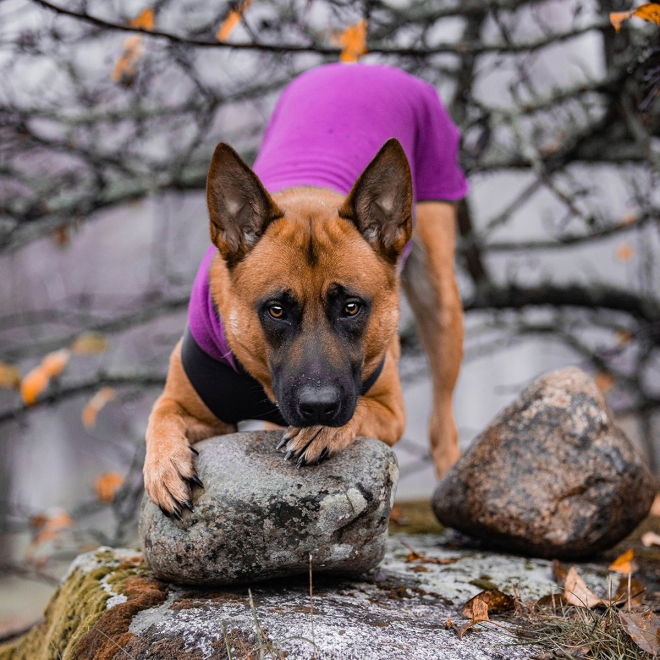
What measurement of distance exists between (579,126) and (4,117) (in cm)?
419

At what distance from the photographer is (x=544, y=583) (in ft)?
10.2

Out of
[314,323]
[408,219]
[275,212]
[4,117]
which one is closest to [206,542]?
[314,323]

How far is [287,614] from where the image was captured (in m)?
2.41

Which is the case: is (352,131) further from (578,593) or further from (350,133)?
(578,593)

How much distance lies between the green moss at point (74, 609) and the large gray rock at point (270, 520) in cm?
26

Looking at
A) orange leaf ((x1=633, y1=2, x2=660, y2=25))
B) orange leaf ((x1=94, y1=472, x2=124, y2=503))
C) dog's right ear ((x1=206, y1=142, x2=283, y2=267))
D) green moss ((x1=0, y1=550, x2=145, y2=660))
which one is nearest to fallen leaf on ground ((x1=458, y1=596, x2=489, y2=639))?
green moss ((x1=0, y1=550, x2=145, y2=660))

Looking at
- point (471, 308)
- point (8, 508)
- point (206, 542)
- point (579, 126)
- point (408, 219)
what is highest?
point (579, 126)

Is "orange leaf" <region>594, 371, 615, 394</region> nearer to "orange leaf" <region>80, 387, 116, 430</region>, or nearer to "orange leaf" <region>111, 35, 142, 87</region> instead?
"orange leaf" <region>80, 387, 116, 430</region>

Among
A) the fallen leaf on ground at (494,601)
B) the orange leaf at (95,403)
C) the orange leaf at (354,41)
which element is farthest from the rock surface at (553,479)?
the orange leaf at (95,403)

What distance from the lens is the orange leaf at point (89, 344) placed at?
233 inches

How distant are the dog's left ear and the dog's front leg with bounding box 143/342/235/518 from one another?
3.51 feet

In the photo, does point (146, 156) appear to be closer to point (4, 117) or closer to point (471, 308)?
point (4, 117)

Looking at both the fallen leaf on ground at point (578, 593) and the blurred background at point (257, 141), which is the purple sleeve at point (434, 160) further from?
the fallen leaf on ground at point (578, 593)

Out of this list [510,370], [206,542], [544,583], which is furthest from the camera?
[510,370]
